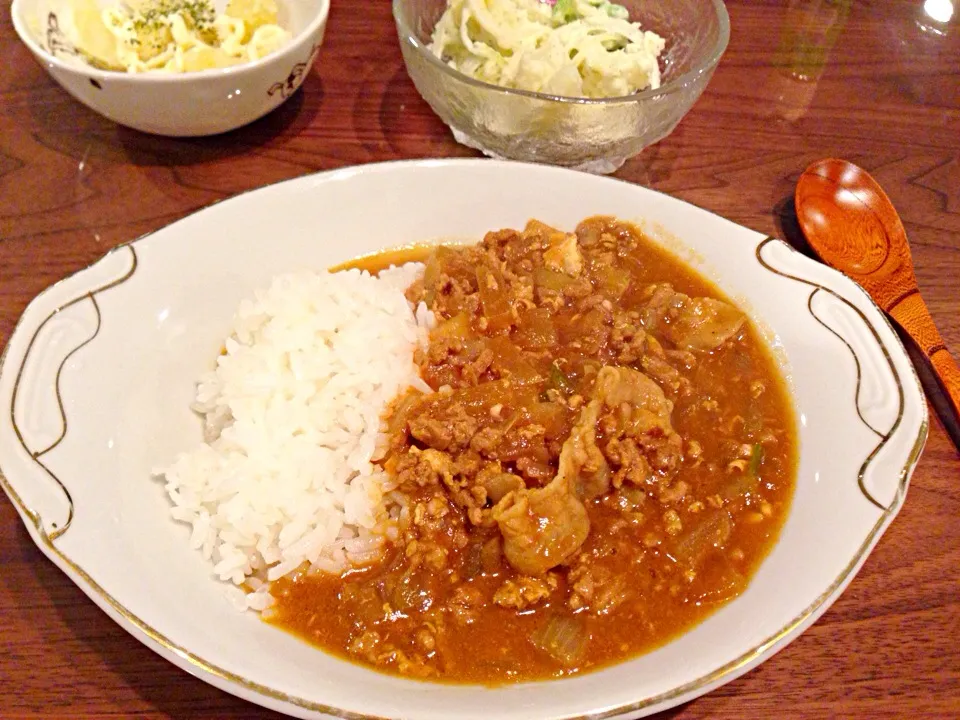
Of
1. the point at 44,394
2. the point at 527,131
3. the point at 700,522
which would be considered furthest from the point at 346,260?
the point at 700,522

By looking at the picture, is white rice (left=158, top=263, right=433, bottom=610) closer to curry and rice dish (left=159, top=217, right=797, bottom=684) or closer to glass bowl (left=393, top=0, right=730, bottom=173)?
curry and rice dish (left=159, top=217, right=797, bottom=684)

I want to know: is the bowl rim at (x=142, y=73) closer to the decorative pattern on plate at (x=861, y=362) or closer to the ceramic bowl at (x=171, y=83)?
the ceramic bowl at (x=171, y=83)

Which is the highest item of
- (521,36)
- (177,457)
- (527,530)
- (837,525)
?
(521,36)

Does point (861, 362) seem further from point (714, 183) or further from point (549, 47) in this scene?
point (549, 47)

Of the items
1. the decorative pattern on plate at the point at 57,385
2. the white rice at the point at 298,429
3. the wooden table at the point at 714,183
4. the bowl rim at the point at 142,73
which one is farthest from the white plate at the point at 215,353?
the bowl rim at the point at 142,73

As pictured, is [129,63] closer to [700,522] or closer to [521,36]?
[521,36]

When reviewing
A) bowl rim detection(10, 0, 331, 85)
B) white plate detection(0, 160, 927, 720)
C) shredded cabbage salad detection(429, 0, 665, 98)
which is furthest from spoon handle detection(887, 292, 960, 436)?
bowl rim detection(10, 0, 331, 85)

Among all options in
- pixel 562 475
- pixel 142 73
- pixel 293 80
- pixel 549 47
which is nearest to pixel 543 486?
pixel 562 475
